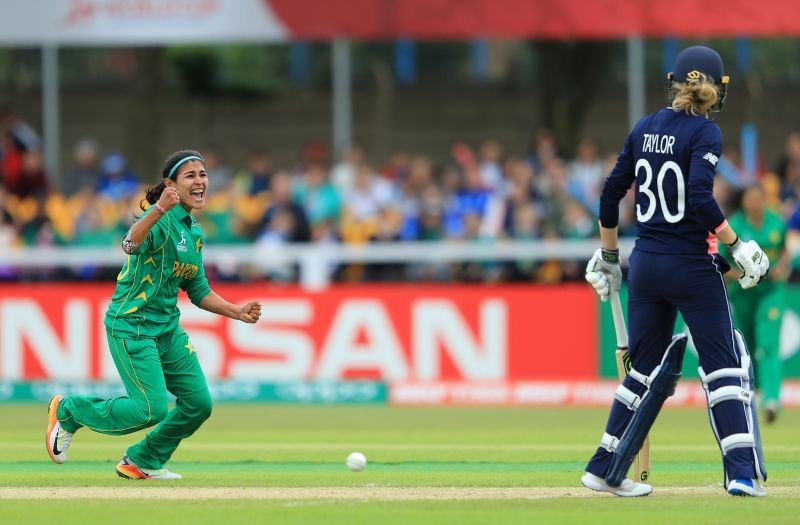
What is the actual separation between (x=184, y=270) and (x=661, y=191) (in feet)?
10.6

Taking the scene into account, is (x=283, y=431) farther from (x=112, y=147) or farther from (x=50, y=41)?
(x=112, y=147)

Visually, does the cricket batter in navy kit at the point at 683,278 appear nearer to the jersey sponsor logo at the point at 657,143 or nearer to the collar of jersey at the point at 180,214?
the jersey sponsor logo at the point at 657,143

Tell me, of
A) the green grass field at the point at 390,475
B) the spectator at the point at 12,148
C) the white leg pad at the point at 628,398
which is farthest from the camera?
the spectator at the point at 12,148

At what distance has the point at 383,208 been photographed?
2039 cm

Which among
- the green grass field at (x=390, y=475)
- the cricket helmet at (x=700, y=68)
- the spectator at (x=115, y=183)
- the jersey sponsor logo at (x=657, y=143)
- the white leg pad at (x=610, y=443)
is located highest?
the cricket helmet at (x=700, y=68)

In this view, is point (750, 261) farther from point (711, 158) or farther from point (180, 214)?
point (180, 214)

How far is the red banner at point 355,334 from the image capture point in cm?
1889

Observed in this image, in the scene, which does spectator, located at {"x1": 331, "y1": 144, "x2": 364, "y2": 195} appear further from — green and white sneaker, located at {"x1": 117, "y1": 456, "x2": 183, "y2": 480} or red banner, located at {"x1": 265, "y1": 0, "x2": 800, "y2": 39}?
green and white sneaker, located at {"x1": 117, "y1": 456, "x2": 183, "y2": 480}

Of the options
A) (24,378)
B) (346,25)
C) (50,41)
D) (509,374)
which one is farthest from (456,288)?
(50,41)

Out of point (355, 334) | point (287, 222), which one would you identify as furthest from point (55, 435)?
point (287, 222)

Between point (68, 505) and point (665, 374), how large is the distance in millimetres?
3496

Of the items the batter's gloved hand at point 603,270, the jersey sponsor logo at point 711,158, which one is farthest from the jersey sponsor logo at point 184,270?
the jersey sponsor logo at point 711,158

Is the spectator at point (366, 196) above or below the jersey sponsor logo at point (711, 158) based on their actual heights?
below

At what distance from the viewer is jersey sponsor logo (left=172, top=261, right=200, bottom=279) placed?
10422 mm
